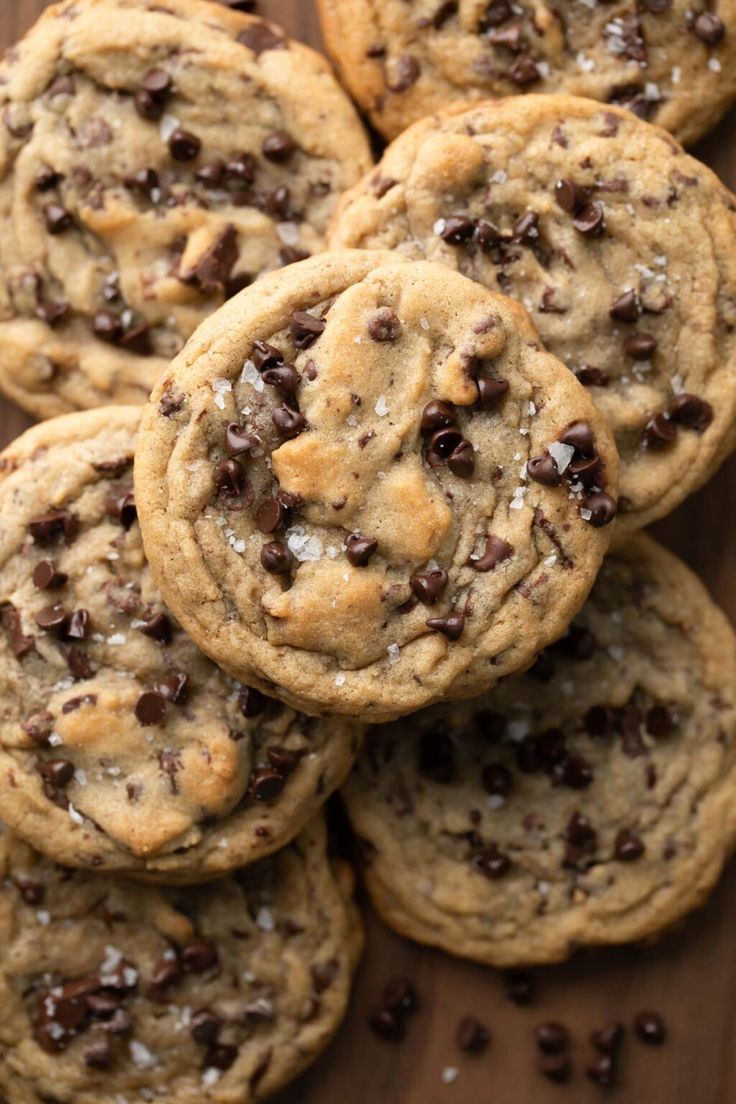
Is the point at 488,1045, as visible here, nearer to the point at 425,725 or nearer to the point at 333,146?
the point at 425,725

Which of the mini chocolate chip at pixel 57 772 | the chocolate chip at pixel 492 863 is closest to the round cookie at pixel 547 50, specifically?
the mini chocolate chip at pixel 57 772

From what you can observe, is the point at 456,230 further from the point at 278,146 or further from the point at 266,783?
the point at 266,783

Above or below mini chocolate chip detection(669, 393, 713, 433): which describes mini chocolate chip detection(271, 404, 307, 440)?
below

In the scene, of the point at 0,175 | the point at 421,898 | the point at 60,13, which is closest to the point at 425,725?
the point at 421,898

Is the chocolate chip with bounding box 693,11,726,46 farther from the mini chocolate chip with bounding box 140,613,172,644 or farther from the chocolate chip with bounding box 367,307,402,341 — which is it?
the mini chocolate chip with bounding box 140,613,172,644

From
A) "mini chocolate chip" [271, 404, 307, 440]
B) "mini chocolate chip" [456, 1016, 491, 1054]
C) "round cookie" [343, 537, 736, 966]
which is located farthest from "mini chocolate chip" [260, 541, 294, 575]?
"mini chocolate chip" [456, 1016, 491, 1054]

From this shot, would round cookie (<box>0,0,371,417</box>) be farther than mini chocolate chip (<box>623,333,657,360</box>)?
Yes
